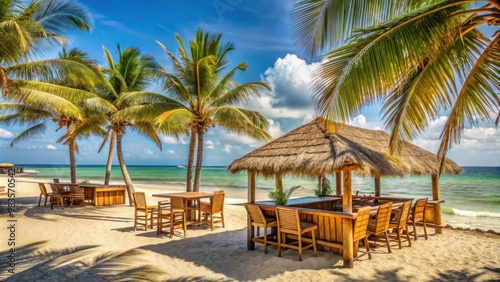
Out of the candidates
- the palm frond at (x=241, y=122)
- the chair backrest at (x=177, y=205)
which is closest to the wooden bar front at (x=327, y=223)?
the chair backrest at (x=177, y=205)

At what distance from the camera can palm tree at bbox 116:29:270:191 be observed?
1030 centimetres

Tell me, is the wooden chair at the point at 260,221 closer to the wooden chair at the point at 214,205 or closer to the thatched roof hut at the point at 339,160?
the thatched roof hut at the point at 339,160

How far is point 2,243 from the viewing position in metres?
7.28

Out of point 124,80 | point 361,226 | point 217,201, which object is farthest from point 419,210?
point 124,80

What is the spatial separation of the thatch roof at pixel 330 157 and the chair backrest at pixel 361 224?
69 centimetres

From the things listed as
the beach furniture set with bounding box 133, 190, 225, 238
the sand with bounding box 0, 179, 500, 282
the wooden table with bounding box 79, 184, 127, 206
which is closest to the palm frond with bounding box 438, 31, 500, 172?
the sand with bounding box 0, 179, 500, 282

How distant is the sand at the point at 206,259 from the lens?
525cm

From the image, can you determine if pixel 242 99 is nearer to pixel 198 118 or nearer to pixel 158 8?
pixel 198 118

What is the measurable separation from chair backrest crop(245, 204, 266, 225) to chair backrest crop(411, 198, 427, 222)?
3.51 meters

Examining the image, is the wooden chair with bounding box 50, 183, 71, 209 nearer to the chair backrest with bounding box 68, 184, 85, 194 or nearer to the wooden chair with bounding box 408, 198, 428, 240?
the chair backrest with bounding box 68, 184, 85, 194

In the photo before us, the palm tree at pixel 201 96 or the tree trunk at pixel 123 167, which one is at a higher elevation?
the palm tree at pixel 201 96

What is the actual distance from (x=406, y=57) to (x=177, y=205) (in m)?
6.09

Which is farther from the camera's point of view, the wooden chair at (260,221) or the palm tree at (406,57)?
the wooden chair at (260,221)

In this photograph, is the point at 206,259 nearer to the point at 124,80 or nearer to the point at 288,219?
the point at 288,219
